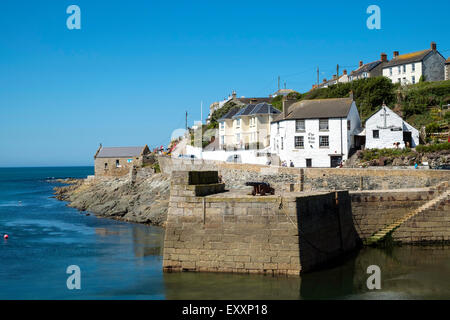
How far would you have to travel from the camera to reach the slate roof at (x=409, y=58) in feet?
187

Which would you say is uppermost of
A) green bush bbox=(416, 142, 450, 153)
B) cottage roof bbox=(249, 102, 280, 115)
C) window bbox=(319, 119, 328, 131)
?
cottage roof bbox=(249, 102, 280, 115)

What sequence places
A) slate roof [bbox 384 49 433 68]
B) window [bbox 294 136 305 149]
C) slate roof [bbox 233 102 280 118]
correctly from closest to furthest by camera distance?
window [bbox 294 136 305 149] → slate roof [bbox 233 102 280 118] → slate roof [bbox 384 49 433 68]

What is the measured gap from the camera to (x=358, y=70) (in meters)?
67.4

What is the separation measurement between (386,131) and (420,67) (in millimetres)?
23291

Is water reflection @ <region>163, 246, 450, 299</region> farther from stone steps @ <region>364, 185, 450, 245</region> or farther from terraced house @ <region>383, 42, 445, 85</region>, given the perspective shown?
terraced house @ <region>383, 42, 445, 85</region>

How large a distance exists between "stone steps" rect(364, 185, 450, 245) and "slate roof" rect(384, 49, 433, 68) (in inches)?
1489

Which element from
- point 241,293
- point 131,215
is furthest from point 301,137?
point 241,293

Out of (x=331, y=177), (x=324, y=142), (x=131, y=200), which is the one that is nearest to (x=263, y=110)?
(x=324, y=142)

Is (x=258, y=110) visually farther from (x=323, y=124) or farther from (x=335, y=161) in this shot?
(x=335, y=161)

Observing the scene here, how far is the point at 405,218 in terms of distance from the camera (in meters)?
23.4

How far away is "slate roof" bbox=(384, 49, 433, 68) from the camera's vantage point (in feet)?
187

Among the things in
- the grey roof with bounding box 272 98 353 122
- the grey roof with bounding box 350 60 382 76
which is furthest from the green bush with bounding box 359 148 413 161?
the grey roof with bounding box 350 60 382 76

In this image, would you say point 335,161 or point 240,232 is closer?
point 240,232
